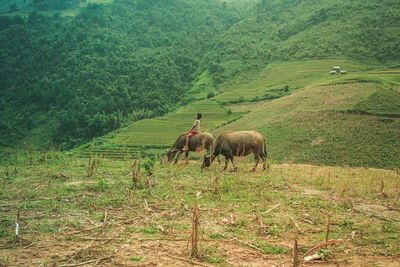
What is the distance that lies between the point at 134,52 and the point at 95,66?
18.2 meters

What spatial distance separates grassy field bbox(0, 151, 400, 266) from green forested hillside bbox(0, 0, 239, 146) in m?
52.3

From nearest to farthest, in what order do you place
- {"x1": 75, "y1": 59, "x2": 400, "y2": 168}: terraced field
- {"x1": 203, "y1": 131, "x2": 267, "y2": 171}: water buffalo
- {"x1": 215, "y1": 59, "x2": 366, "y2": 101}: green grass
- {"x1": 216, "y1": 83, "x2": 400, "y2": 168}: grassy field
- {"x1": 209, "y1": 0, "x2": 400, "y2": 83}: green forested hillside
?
{"x1": 203, "y1": 131, "x2": 267, "y2": 171}: water buffalo < {"x1": 216, "y1": 83, "x2": 400, "y2": 168}: grassy field < {"x1": 75, "y1": 59, "x2": 400, "y2": 168}: terraced field < {"x1": 215, "y1": 59, "x2": 366, "y2": 101}: green grass < {"x1": 209, "y1": 0, "x2": 400, "y2": 83}: green forested hillside

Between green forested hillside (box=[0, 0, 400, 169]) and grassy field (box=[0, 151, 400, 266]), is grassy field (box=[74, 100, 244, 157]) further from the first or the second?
grassy field (box=[0, 151, 400, 266])

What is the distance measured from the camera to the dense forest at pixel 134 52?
210 feet

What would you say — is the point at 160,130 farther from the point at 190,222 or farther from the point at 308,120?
the point at 190,222

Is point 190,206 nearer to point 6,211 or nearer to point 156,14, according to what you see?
point 6,211

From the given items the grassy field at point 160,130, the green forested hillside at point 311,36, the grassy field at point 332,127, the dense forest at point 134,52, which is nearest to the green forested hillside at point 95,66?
the dense forest at point 134,52

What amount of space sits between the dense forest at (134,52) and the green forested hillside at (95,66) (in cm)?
31

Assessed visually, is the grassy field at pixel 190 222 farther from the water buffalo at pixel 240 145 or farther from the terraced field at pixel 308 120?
the terraced field at pixel 308 120

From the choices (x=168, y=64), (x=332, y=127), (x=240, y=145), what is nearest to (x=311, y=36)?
(x=168, y=64)

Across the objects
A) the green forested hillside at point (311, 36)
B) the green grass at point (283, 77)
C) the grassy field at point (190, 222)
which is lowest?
the grassy field at point (190, 222)

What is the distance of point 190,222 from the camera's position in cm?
557

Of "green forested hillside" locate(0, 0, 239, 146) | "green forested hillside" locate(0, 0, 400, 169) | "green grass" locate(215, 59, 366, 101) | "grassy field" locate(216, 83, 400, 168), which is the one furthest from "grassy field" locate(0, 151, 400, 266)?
"green forested hillside" locate(0, 0, 239, 146)

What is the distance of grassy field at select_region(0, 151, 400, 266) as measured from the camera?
420 cm
